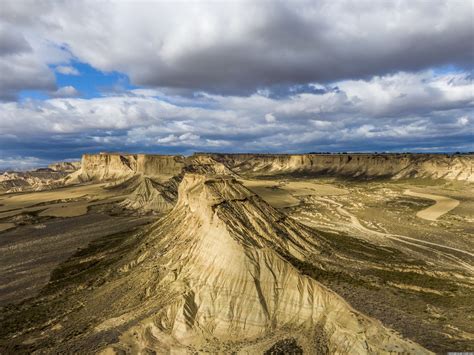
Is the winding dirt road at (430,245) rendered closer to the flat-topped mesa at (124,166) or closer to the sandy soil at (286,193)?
the sandy soil at (286,193)

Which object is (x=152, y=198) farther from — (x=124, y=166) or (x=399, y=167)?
(x=399, y=167)

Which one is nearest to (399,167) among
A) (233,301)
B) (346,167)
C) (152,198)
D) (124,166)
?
(346,167)

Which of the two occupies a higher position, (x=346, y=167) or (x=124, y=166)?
(x=124, y=166)

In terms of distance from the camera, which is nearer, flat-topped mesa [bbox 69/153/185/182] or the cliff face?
the cliff face

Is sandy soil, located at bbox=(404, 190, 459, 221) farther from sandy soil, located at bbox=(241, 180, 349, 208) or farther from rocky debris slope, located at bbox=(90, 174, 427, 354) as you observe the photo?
rocky debris slope, located at bbox=(90, 174, 427, 354)

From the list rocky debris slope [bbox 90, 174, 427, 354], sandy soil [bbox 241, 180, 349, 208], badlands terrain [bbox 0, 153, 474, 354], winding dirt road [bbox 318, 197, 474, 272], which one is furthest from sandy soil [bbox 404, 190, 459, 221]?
rocky debris slope [bbox 90, 174, 427, 354]

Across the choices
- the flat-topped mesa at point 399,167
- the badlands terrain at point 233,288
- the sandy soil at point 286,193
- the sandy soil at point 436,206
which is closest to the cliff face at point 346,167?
the flat-topped mesa at point 399,167

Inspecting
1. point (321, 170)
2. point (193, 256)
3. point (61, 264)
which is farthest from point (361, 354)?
point (321, 170)
